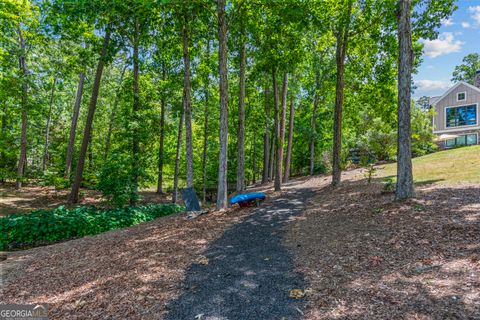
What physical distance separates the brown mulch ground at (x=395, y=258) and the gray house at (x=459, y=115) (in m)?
24.7

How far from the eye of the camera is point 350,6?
10109mm

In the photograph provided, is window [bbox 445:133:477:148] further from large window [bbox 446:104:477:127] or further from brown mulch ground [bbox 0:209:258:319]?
brown mulch ground [bbox 0:209:258:319]

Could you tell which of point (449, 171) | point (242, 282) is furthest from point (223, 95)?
point (449, 171)

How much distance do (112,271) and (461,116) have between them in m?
34.7

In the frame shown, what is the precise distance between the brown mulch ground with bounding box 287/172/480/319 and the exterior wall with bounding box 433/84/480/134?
2549 centimetres

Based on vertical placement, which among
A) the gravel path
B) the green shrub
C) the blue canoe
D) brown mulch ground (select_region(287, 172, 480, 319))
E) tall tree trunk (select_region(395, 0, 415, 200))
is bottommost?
the green shrub

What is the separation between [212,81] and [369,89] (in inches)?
412

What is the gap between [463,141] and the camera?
2561cm

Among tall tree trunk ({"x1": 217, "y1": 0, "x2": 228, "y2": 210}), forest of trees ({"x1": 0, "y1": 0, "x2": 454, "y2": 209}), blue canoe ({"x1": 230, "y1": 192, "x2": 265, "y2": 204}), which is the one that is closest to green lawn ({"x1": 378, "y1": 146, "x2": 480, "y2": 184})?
forest of trees ({"x1": 0, "y1": 0, "x2": 454, "y2": 209})

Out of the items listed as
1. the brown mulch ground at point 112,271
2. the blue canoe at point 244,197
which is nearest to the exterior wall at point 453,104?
the blue canoe at point 244,197

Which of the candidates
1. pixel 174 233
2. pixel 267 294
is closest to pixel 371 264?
pixel 267 294

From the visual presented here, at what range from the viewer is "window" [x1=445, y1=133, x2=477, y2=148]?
976 inches

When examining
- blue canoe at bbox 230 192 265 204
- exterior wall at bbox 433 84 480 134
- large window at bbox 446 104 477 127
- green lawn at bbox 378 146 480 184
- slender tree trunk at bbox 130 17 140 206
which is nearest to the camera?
blue canoe at bbox 230 192 265 204

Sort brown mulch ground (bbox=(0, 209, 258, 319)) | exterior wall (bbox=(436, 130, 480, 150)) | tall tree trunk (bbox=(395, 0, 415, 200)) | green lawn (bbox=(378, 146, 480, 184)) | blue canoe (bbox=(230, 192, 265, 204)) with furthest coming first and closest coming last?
exterior wall (bbox=(436, 130, 480, 150)), green lawn (bbox=(378, 146, 480, 184)), blue canoe (bbox=(230, 192, 265, 204)), tall tree trunk (bbox=(395, 0, 415, 200)), brown mulch ground (bbox=(0, 209, 258, 319))
